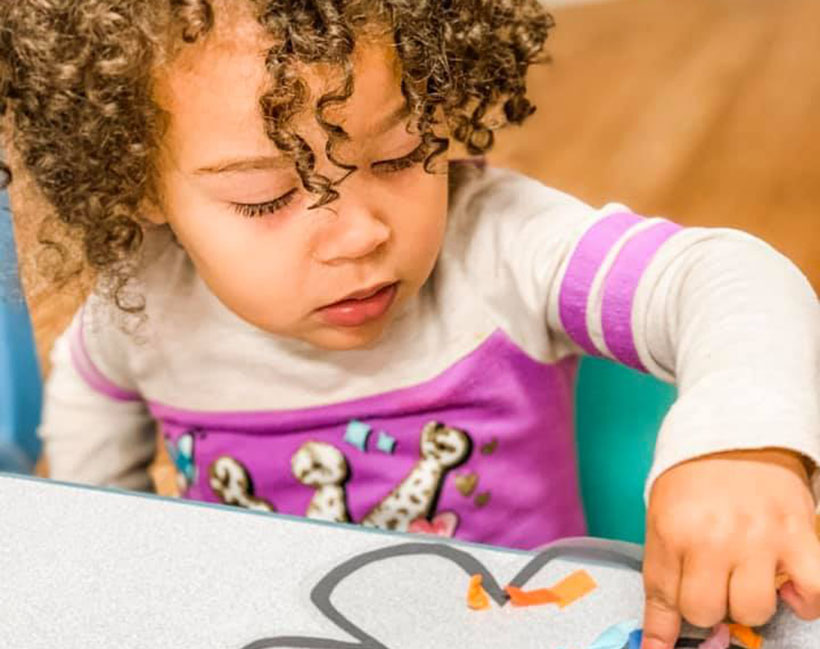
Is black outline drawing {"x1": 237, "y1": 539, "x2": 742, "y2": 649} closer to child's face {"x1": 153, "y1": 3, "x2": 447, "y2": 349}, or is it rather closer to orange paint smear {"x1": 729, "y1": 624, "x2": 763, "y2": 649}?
orange paint smear {"x1": 729, "y1": 624, "x2": 763, "y2": 649}

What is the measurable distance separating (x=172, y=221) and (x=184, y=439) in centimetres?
22

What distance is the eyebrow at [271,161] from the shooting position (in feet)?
1.91

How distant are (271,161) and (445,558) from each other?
203 millimetres

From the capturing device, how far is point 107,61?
582 mm

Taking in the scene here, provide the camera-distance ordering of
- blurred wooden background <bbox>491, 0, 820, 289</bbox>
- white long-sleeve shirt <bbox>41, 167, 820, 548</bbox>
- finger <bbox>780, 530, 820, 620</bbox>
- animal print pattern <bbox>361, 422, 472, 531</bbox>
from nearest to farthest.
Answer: finger <bbox>780, 530, 820, 620</bbox>
white long-sleeve shirt <bbox>41, 167, 820, 548</bbox>
animal print pattern <bbox>361, 422, 472, 531</bbox>
blurred wooden background <bbox>491, 0, 820, 289</bbox>

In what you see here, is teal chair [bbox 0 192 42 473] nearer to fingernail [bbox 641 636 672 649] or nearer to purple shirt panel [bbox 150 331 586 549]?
purple shirt panel [bbox 150 331 586 549]

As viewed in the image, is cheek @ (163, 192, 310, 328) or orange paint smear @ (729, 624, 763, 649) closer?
orange paint smear @ (729, 624, 763, 649)

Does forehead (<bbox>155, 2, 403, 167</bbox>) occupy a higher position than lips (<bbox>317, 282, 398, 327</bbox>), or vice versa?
forehead (<bbox>155, 2, 403, 167</bbox>)

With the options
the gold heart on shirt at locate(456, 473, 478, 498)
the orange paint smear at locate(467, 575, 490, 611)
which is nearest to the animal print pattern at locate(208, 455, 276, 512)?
the gold heart on shirt at locate(456, 473, 478, 498)

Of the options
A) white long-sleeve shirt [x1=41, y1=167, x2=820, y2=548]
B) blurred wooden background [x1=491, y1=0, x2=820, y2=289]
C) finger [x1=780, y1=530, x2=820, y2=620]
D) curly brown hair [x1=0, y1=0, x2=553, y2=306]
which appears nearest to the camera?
finger [x1=780, y1=530, x2=820, y2=620]

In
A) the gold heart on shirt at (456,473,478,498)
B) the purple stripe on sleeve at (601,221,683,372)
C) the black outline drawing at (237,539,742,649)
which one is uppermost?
the purple stripe on sleeve at (601,221,683,372)

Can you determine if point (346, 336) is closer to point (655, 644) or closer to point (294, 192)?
point (294, 192)

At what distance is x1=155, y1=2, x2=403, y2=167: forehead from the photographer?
0.57 m

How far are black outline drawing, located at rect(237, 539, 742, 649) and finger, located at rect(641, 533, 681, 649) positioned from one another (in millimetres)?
13
